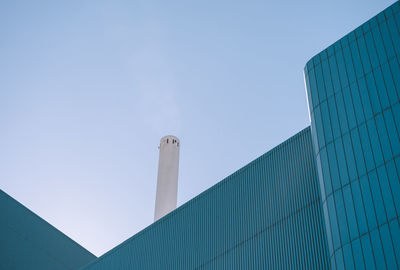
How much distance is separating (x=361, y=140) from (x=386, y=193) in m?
3.31

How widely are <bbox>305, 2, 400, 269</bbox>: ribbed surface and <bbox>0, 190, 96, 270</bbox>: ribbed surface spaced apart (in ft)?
131

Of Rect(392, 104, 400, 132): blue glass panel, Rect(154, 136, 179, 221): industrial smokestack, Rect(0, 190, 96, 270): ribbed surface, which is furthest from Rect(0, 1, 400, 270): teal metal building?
Rect(0, 190, 96, 270): ribbed surface

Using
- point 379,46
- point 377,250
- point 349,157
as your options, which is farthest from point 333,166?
point 379,46

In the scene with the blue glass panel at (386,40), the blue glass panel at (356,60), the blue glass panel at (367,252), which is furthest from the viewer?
the blue glass panel at (356,60)

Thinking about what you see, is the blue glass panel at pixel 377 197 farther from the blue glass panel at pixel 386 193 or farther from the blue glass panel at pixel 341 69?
the blue glass panel at pixel 341 69

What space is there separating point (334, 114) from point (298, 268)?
8584mm

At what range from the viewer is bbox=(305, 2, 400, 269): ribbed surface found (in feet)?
75.8

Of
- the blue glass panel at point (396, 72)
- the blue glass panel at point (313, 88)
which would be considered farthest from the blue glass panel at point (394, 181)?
the blue glass panel at point (313, 88)

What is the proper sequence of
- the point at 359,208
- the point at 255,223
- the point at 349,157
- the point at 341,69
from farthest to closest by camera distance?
the point at 255,223
the point at 341,69
the point at 349,157
the point at 359,208

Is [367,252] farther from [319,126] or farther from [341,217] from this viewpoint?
[319,126]

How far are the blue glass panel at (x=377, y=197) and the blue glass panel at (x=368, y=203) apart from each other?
187mm

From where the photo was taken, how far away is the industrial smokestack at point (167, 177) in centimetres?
5958

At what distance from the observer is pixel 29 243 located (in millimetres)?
59312

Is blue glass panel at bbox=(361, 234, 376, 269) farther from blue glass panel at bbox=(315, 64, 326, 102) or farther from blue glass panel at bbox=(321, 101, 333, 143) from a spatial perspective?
blue glass panel at bbox=(315, 64, 326, 102)
